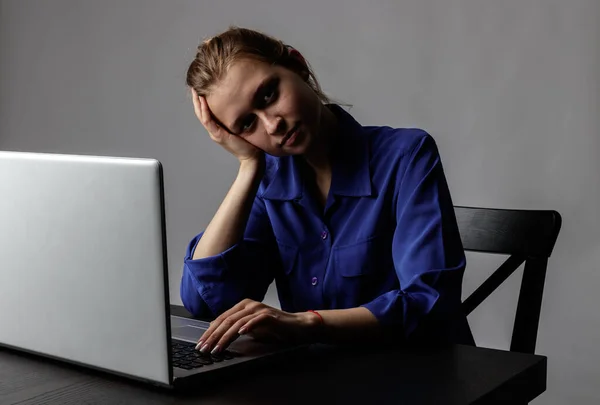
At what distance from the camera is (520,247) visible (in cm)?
148

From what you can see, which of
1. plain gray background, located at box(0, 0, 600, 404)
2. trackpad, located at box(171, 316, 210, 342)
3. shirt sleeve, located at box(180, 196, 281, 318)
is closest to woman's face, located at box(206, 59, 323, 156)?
shirt sleeve, located at box(180, 196, 281, 318)

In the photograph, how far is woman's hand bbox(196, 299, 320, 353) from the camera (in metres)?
0.98

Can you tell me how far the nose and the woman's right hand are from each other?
0.41ft

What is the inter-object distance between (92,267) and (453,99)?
165cm

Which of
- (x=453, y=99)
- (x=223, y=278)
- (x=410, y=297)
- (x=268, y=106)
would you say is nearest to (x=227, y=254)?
(x=223, y=278)

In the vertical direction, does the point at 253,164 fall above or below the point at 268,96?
below

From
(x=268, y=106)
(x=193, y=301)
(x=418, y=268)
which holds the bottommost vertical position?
(x=193, y=301)

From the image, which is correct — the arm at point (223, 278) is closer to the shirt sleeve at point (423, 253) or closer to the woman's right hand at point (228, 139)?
the woman's right hand at point (228, 139)

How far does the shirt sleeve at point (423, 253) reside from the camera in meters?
1.13

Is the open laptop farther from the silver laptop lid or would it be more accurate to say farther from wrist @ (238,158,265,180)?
wrist @ (238,158,265,180)

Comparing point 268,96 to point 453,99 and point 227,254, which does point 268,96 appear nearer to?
point 227,254

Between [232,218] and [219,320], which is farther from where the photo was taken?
[232,218]

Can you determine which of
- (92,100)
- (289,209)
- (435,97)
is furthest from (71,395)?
(92,100)

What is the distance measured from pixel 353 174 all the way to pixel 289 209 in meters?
0.14
